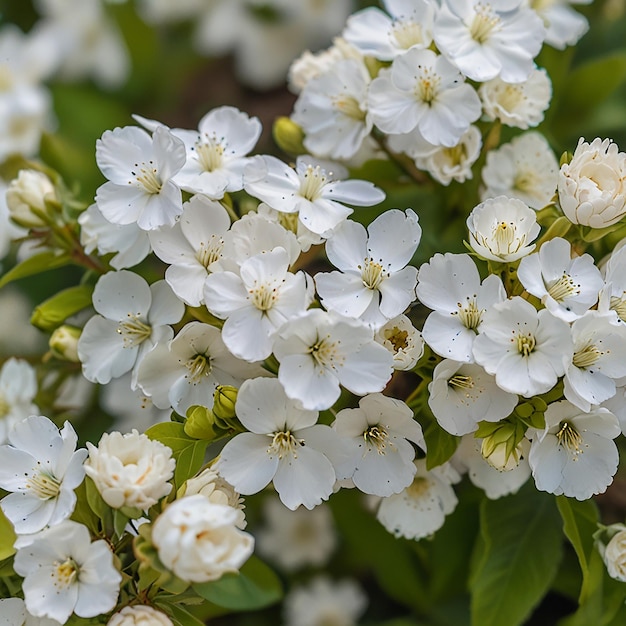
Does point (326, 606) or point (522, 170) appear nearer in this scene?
point (522, 170)

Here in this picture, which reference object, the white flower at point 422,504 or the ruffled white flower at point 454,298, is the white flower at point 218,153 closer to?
the ruffled white flower at point 454,298

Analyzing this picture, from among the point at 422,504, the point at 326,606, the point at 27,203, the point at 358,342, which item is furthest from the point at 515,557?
the point at 27,203

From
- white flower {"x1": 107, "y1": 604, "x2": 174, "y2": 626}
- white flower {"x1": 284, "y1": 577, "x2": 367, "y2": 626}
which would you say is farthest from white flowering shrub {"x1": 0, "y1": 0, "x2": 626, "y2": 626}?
white flower {"x1": 284, "y1": 577, "x2": 367, "y2": 626}

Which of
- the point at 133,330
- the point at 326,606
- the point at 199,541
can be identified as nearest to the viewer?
the point at 199,541

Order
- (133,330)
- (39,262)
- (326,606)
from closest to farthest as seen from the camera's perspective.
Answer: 1. (133,330)
2. (39,262)
3. (326,606)

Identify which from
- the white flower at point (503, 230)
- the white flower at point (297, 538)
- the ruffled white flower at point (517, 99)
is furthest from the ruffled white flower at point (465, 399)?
the white flower at point (297, 538)

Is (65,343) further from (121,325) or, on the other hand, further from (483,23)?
(483,23)
